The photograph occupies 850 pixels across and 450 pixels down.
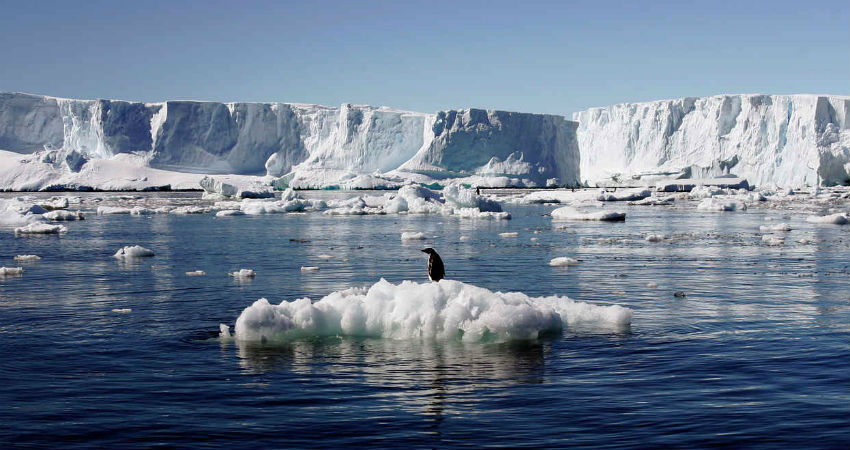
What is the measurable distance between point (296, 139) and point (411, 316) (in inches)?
3991

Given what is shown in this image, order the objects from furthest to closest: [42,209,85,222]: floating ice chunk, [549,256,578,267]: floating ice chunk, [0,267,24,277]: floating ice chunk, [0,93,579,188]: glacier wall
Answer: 1. [0,93,579,188]: glacier wall
2. [42,209,85,222]: floating ice chunk
3. [549,256,578,267]: floating ice chunk
4. [0,267,24,277]: floating ice chunk

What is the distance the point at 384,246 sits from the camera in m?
23.0

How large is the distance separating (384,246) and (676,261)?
26.0ft

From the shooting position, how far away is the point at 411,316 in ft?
31.1

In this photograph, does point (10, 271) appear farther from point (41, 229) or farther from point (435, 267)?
point (41, 229)

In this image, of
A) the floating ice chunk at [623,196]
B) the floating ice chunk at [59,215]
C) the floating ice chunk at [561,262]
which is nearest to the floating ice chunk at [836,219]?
the floating ice chunk at [561,262]

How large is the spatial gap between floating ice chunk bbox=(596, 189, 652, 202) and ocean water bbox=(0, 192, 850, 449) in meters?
40.8

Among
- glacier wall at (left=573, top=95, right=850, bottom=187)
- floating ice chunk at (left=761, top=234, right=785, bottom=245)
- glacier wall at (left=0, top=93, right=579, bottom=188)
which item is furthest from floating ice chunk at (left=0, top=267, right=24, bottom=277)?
glacier wall at (left=0, top=93, right=579, bottom=188)

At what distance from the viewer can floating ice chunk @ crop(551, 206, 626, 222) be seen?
34250 millimetres

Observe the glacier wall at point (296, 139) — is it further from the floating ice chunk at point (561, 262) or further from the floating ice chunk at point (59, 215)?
the floating ice chunk at point (561, 262)

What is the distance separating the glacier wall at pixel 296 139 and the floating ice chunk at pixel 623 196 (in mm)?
33575

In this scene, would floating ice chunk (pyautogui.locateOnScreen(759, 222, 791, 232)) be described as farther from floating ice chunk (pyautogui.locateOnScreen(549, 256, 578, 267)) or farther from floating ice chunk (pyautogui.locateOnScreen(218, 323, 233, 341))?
floating ice chunk (pyautogui.locateOnScreen(218, 323, 233, 341))

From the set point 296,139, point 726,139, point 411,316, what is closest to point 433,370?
point 411,316

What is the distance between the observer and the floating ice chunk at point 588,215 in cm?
3425
